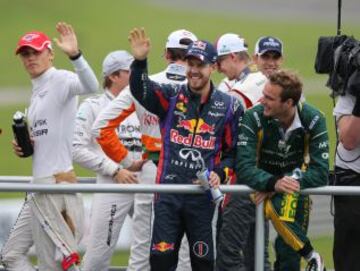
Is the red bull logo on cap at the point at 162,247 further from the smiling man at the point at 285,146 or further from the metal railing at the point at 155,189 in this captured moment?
the smiling man at the point at 285,146

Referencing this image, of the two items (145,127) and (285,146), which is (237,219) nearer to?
(145,127)

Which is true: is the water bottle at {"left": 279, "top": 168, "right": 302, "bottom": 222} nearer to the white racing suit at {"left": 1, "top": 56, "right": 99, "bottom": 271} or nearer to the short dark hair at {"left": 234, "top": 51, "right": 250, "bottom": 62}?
the white racing suit at {"left": 1, "top": 56, "right": 99, "bottom": 271}

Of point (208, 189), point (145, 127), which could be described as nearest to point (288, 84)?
point (208, 189)

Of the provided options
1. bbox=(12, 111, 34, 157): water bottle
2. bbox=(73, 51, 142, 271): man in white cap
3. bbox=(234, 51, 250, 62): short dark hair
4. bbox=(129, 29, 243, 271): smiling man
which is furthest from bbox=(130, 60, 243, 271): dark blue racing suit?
bbox=(234, 51, 250, 62): short dark hair

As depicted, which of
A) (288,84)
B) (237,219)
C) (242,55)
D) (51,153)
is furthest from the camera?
(242,55)

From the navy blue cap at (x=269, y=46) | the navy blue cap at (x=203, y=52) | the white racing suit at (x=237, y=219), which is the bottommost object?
the white racing suit at (x=237, y=219)

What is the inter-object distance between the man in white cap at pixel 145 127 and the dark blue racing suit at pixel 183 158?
76cm

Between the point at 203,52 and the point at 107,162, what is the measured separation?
4.91ft

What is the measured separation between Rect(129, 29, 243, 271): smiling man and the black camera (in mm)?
590

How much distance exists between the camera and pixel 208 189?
6.36 m

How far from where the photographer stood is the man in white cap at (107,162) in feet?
25.8

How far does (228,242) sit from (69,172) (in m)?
1.14

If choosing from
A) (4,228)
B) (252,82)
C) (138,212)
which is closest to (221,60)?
(252,82)

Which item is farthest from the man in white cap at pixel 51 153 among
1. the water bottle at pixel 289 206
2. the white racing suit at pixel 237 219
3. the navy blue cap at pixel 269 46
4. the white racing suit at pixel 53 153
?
the navy blue cap at pixel 269 46
